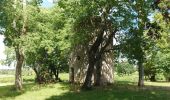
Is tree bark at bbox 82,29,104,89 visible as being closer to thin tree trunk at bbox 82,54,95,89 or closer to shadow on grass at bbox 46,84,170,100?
thin tree trunk at bbox 82,54,95,89

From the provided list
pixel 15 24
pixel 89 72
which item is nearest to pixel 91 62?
pixel 89 72

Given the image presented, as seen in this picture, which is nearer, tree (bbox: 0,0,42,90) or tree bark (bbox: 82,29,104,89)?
tree bark (bbox: 82,29,104,89)

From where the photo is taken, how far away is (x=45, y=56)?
173 feet

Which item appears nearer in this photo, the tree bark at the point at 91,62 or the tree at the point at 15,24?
the tree bark at the point at 91,62

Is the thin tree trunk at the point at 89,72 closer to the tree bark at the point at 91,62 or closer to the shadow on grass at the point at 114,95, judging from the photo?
the tree bark at the point at 91,62

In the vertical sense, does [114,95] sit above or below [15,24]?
below

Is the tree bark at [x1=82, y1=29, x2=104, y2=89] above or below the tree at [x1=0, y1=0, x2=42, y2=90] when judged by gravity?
below

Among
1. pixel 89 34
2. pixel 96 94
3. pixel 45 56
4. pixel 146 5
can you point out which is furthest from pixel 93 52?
pixel 45 56

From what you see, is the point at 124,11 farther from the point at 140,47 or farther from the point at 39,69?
the point at 39,69

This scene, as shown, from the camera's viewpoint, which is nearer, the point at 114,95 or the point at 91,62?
the point at 114,95

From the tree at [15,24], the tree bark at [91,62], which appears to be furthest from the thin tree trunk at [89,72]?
the tree at [15,24]

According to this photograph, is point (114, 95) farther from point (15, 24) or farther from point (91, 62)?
point (15, 24)

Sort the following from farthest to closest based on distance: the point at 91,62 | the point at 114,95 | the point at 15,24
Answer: the point at 15,24 < the point at 91,62 < the point at 114,95

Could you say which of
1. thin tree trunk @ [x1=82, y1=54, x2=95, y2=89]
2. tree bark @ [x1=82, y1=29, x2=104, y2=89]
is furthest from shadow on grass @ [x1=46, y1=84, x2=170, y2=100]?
tree bark @ [x1=82, y1=29, x2=104, y2=89]
